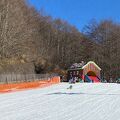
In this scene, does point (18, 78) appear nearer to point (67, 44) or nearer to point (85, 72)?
point (85, 72)

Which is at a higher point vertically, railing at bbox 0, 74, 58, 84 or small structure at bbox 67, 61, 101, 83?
small structure at bbox 67, 61, 101, 83

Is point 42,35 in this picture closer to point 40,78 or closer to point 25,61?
point 25,61

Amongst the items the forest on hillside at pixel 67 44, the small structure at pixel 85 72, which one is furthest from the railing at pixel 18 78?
the small structure at pixel 85 72

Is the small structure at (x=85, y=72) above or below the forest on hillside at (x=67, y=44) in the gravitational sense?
below

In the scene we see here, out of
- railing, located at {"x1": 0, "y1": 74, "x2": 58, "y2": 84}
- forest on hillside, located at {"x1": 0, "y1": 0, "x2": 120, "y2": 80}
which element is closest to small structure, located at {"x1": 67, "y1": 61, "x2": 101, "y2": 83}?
forest on hillside, located at {"x1": 0, "y1": 0, "x2": 120, "y2": 80}

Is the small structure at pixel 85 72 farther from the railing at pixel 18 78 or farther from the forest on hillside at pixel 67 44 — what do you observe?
the railing at pixel 18 78

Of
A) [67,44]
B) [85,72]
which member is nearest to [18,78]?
[85,72]

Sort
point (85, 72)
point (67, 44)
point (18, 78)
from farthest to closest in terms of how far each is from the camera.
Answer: point (67, 44)
point (85, 72)
point (18, 78)

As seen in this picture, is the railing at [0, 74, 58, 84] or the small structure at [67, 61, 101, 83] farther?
the small structure at [67, 61, 101, 83]

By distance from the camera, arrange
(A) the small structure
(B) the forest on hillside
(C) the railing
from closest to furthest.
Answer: (C) the railing, (A) the small structure, (B) the forest on hillside

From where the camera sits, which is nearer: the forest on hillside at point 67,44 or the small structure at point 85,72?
the small structure at point 85,72

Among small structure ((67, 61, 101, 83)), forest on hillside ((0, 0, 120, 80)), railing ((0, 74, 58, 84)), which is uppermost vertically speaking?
forest on hillside ((0, 0, 120, 80))

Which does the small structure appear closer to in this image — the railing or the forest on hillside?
the forest on hillside

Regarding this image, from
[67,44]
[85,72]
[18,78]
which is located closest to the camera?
[18,78]
